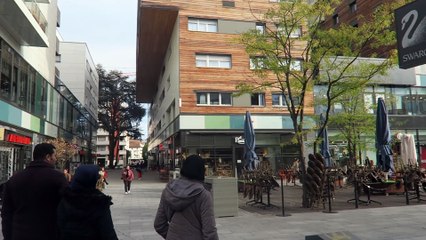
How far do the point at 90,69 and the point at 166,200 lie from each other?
6564 cm

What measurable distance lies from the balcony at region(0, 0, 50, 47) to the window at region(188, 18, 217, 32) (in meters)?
10.4

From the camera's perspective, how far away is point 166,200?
12.1 ft

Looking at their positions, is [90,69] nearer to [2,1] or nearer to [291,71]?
[2,1]

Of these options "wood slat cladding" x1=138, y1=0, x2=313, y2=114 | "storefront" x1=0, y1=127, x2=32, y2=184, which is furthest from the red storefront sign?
"wood slat cladding" x1=138, y1=0, x2=313, y2=114

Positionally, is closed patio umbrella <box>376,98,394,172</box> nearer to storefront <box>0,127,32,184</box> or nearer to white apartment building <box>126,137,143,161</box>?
storefront <box>0,127,32,184</box>

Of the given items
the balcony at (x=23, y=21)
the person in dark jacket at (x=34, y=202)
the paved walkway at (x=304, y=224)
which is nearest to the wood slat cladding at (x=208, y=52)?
the balcony at (x=23, y=21)

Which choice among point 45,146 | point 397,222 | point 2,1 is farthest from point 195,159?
point 2,1

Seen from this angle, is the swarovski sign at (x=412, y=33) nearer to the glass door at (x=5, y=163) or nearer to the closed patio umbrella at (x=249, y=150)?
the closed patio umbrella at (x=249, y=150)

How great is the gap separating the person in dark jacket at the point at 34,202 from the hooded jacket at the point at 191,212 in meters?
1.11

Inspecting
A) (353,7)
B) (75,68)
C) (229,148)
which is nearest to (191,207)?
(229,148)

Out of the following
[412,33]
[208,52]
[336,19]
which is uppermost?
[336,19]

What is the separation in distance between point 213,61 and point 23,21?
13.9 meters

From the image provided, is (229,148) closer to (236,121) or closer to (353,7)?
(236,121)

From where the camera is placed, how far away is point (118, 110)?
71250 millimetres
